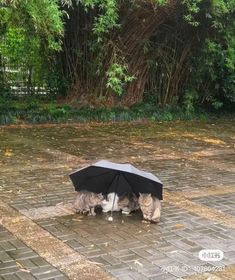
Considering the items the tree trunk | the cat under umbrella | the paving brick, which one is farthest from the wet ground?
the tree trunk

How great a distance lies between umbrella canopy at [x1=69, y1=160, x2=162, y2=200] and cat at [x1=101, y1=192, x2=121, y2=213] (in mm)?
54

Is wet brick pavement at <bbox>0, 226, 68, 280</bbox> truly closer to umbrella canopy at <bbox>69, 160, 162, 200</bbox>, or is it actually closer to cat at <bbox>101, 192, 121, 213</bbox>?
umbrella canopy at <bbox>69, 160, 162, 200</bbox>

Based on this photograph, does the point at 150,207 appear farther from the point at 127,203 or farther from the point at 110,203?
the point at 110,203

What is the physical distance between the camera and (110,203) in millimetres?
5117

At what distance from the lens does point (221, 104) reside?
14.7 metres

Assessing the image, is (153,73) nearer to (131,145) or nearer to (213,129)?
(213,129)

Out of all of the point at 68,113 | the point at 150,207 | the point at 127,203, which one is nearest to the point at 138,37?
the point at 68,113

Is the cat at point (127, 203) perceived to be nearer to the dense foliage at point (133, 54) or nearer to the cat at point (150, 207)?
the cat at point (150, 207)

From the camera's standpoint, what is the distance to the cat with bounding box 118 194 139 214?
512 centimetres

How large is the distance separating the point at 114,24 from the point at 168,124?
287 centimetres

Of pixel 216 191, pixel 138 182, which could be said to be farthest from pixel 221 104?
pixel 138 182

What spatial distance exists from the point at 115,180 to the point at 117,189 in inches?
3.6

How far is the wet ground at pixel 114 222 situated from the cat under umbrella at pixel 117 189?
100 mm

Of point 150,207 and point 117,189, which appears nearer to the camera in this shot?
point 150,207
